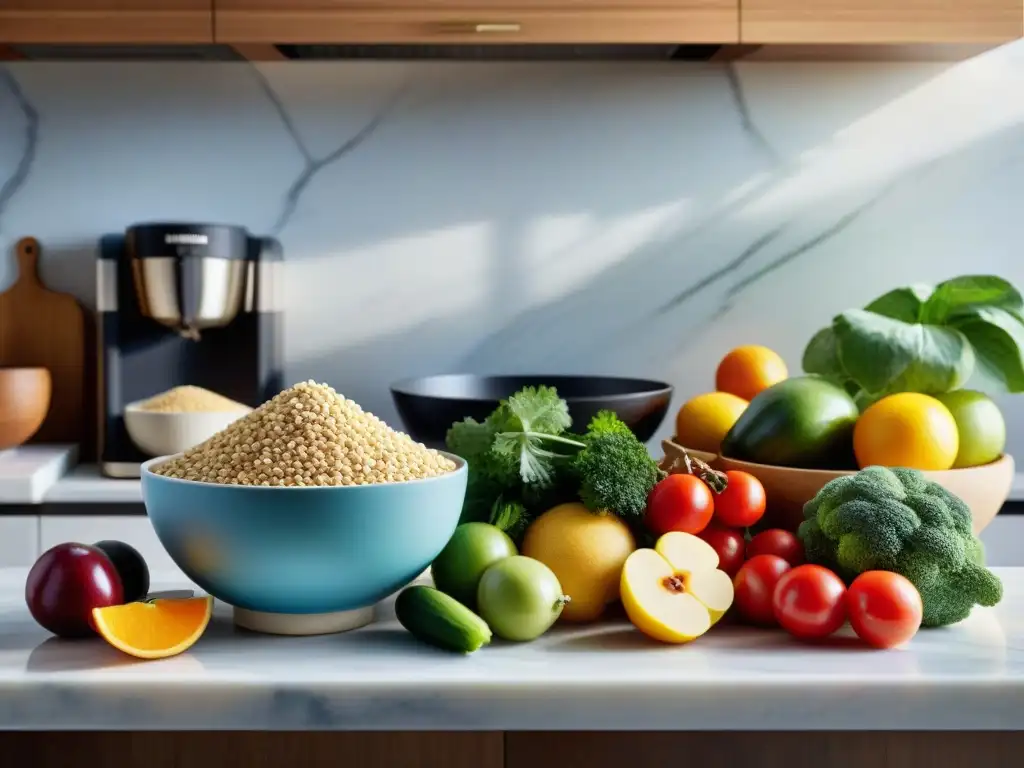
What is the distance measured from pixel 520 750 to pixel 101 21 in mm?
1755

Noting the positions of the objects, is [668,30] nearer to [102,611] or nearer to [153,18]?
[153,18]

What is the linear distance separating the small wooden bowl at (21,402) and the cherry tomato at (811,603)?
67.9 inches

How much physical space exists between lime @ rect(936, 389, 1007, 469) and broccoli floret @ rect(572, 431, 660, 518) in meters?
0.37

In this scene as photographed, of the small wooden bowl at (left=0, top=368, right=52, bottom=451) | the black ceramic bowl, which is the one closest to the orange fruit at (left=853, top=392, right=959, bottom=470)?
the black ceramic bowl

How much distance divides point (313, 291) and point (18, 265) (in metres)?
0.66

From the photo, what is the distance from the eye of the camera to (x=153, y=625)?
32.9 inches

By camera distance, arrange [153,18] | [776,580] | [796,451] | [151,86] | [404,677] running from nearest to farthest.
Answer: [404,677] → [776,580] → [796,451] → [153,18] → [151,86]

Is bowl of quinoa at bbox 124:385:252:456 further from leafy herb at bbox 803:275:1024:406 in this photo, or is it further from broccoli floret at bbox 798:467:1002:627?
broccoli floret at bbox 798:467:1002:627

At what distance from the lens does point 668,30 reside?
6.70 feet

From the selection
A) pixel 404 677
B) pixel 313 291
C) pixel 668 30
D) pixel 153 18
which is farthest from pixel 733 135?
pixel 404 677

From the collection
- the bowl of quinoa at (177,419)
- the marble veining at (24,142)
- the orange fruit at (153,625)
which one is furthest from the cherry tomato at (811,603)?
the marble veining at (24,142)

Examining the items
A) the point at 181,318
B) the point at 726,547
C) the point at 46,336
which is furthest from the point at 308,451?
the point at 46,336

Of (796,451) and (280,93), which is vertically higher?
(280,93)

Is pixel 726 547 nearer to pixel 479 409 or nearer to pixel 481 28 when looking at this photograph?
pixel 479 409
